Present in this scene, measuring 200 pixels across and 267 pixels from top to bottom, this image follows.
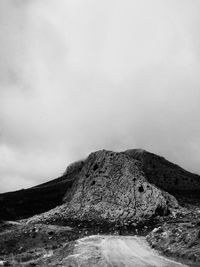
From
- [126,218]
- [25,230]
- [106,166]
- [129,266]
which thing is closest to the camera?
[129,266]

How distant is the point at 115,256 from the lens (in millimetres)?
34188

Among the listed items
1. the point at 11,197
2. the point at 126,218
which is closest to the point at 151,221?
the point at 126,218

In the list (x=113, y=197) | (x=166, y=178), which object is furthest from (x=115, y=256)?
(x=166, y=178)

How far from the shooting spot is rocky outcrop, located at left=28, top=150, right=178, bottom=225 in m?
61.7

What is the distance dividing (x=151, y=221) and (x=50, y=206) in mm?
53262

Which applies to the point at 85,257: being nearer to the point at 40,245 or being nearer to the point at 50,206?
the point at 40,245

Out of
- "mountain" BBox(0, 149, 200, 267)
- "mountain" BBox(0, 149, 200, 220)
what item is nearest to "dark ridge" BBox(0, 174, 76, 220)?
"mountain" BBox(0, 149, 200, 220)

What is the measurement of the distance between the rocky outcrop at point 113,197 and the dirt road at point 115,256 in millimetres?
17887

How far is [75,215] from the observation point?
211ft

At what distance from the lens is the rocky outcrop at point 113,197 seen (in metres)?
61.7

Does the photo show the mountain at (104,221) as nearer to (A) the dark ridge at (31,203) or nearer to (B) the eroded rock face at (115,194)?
(B) the eroded rock face at (115,194)

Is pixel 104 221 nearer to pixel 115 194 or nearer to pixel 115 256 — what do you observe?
pixel 115 194

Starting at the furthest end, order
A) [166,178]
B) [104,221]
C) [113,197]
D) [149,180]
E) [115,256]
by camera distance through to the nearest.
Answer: [166,178]
[149,180]
[113,197]
[104,221]
[115,256]

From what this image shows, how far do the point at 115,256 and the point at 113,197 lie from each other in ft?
102
